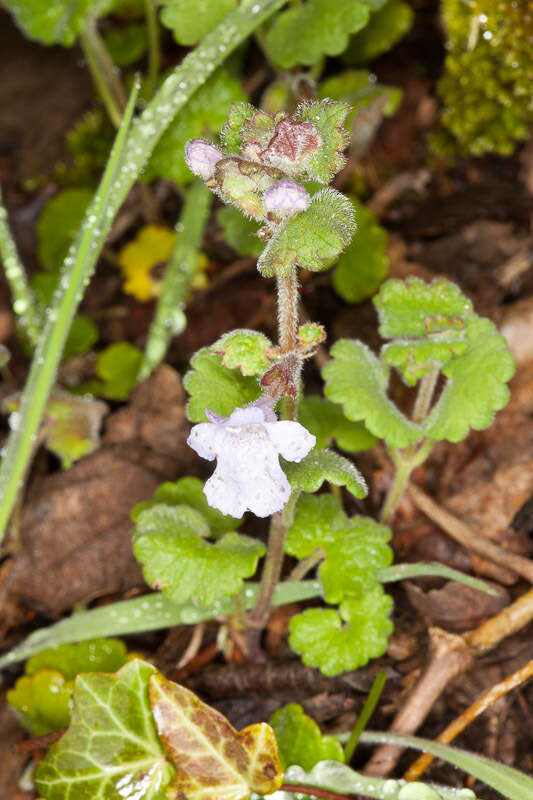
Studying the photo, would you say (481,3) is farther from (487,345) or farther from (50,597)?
(50,597)

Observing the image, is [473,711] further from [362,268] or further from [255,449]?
[362,268]

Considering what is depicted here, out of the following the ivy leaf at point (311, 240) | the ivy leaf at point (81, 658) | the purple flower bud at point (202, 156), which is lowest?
the ivy leaf at point (81, 658)

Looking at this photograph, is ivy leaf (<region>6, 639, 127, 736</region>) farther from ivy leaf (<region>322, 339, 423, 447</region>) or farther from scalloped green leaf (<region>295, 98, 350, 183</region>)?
scalloped green leaf (<region>295, 98, 350, 183</region>)

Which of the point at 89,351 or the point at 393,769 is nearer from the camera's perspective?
the point at 393,769

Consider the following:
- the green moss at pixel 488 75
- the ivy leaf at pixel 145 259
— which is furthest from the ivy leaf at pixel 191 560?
the green moss at pixel 488 75

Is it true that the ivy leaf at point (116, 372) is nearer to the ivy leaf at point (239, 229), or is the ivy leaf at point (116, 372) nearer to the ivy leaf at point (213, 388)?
the ivy leaf at point (239, 229)

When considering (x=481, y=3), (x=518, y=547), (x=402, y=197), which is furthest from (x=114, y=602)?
(x=481, y=3)
